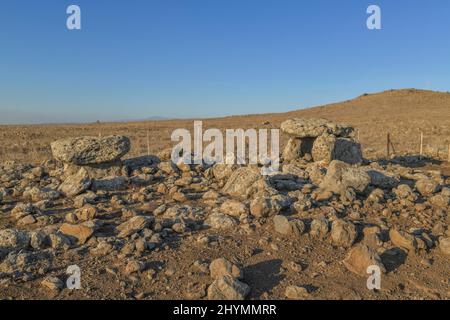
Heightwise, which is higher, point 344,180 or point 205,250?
point 344,180

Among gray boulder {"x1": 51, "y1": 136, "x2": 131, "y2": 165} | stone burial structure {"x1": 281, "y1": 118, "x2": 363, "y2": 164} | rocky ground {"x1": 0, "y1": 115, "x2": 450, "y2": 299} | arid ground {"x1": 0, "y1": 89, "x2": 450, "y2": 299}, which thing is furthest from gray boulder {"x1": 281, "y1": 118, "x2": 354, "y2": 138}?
gray boulder {"x1": 51, "y1": 136, "x2": 131, "y2": 165}

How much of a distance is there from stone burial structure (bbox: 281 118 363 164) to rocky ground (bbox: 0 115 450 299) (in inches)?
90.4

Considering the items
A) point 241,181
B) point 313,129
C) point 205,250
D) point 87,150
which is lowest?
point 205,250

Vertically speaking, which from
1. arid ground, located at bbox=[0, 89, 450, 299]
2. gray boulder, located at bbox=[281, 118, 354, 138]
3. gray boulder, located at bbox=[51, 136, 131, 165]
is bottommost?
arid ground, located at bbox=[0, 89, 450, 299]

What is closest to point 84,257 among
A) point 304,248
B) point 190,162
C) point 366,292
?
point 304,248

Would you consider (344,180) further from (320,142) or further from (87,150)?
(87,150)

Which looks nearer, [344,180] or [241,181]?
[344,180]

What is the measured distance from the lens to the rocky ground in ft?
16.3

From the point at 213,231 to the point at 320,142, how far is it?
7.01 m

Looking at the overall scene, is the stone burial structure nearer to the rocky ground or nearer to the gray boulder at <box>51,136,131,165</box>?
the rocky ground

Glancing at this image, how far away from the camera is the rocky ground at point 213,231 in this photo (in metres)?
4.96

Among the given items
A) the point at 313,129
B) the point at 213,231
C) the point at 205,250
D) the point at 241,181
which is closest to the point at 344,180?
the point at 241,181

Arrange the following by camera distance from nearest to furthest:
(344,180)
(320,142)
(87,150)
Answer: (344,180), (87,150), (320,142)

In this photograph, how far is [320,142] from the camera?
12.5m
